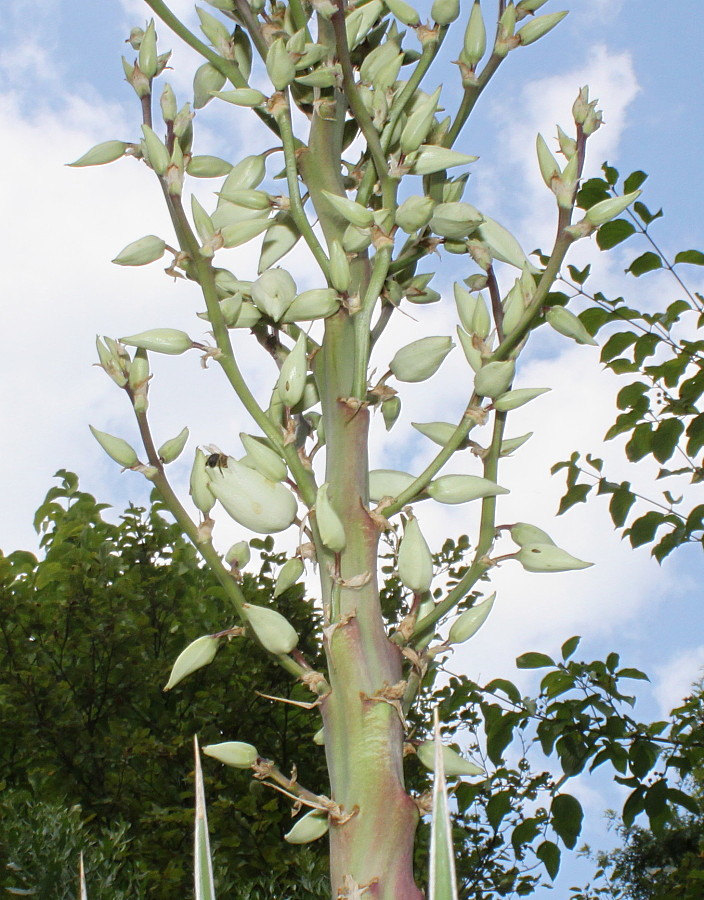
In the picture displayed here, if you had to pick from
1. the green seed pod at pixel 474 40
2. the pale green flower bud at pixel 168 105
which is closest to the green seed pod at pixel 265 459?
the pale green flower bud at pixel 168 105

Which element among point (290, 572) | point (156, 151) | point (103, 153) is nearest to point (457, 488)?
point (290, 572)

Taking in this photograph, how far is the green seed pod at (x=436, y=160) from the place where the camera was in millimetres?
1147

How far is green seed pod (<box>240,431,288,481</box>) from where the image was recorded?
3.38 ft

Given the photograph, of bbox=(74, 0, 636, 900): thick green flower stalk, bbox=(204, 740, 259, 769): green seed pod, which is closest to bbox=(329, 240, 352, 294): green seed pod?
bbox=(74, 0, 636, 900): thick green flower stalk

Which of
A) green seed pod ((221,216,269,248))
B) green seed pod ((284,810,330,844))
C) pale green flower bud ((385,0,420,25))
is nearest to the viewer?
green seed pod ((284,810,330,844))

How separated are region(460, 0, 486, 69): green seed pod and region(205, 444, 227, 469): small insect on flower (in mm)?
638

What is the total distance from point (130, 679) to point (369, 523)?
2328 millimetres

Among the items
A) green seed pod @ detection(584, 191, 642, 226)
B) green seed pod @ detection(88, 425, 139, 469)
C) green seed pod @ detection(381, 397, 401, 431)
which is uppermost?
green seed pod @ detection(584, 191, 642, 226)

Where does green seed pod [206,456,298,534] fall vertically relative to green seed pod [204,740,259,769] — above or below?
above

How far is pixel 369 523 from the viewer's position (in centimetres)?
102

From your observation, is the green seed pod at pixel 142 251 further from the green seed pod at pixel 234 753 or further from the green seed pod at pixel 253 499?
the green seed pod at pixel 234 753

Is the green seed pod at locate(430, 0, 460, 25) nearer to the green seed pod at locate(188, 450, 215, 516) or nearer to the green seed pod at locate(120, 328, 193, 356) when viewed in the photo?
the green seed pod at locate(120, 328, 193, 356)

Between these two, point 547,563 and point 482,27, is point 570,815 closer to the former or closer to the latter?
point 547,563

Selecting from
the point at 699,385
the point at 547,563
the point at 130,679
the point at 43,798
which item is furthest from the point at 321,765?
the point at 547,563
